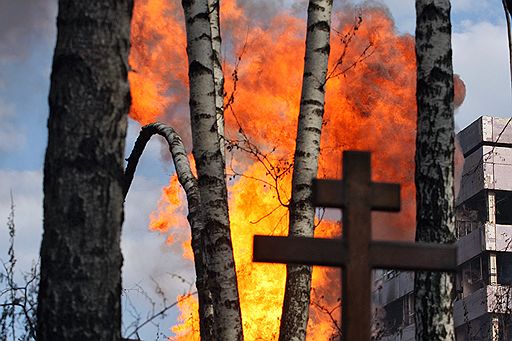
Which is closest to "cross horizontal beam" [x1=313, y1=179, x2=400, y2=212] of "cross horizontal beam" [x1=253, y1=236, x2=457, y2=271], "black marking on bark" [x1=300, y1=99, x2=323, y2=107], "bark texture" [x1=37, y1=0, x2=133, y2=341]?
"cross horizontal beam" [x1=253, y1=236, x2=457, y2=271]

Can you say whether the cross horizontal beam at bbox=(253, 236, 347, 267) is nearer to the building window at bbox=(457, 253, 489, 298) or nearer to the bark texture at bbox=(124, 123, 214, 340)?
the bark texture at bbox=(124, 123, 214, 340)

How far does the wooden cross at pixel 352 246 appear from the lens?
4773mm

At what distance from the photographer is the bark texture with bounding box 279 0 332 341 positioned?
8.88m

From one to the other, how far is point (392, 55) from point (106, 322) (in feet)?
79.1

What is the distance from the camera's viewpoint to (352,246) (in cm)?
485

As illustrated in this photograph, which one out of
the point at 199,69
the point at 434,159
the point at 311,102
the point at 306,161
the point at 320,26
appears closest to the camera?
the point at 434,159

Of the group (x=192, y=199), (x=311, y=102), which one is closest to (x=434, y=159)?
(x=311, y=102)

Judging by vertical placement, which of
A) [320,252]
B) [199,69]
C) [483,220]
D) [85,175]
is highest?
[483,220]

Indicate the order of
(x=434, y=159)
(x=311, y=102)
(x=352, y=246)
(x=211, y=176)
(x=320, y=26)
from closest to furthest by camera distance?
1. (x=352, y=246)
2. (x=434, y=159)
3. (x=211, y=176)
4. (x=311, y=102)
5. (x=320, y=26)

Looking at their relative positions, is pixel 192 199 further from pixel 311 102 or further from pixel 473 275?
pixel 473 275

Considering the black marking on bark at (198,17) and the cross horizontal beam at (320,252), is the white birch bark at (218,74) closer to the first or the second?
the black marking on bark at (198,17)

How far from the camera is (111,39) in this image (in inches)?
184

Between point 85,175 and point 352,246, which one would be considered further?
point 352,246

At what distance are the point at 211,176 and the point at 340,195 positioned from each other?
359cm
